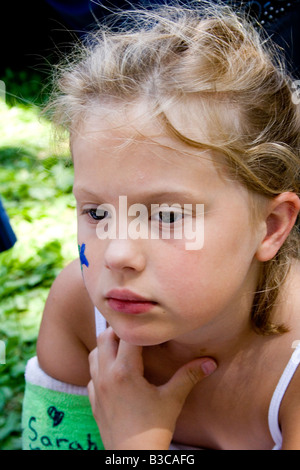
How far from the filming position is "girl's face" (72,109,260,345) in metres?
0.96

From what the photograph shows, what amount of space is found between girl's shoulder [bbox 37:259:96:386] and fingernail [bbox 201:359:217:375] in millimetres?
326

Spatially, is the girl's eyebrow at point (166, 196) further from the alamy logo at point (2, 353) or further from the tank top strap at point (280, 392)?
the alamy logo at point (2, 353)

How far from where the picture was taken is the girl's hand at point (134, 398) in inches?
47.4

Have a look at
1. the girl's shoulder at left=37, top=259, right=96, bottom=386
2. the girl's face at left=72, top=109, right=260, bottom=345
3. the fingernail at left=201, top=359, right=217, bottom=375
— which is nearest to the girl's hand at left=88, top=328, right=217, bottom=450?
the fingernail at left=201, top=359, right=217, bottom=375

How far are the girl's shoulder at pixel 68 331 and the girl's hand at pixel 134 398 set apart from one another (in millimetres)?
139

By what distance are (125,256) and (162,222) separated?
91 mm

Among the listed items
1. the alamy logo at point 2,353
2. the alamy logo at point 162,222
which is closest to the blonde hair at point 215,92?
the alamy logo at point 162,222

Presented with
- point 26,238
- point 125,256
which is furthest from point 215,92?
point 26,238

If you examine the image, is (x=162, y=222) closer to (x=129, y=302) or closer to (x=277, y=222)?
(x=129, y=302)

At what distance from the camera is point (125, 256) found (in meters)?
0.95

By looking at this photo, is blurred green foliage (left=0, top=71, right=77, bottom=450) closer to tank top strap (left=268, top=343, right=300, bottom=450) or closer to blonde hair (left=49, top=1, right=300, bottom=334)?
blonde hair (left=49, top=1, right=300, bottom=334)

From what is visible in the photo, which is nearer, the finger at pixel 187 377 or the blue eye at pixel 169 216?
the blue eye at pixel 169 216

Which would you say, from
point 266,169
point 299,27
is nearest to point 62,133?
point 266,169

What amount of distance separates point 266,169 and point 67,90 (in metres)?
0.45
